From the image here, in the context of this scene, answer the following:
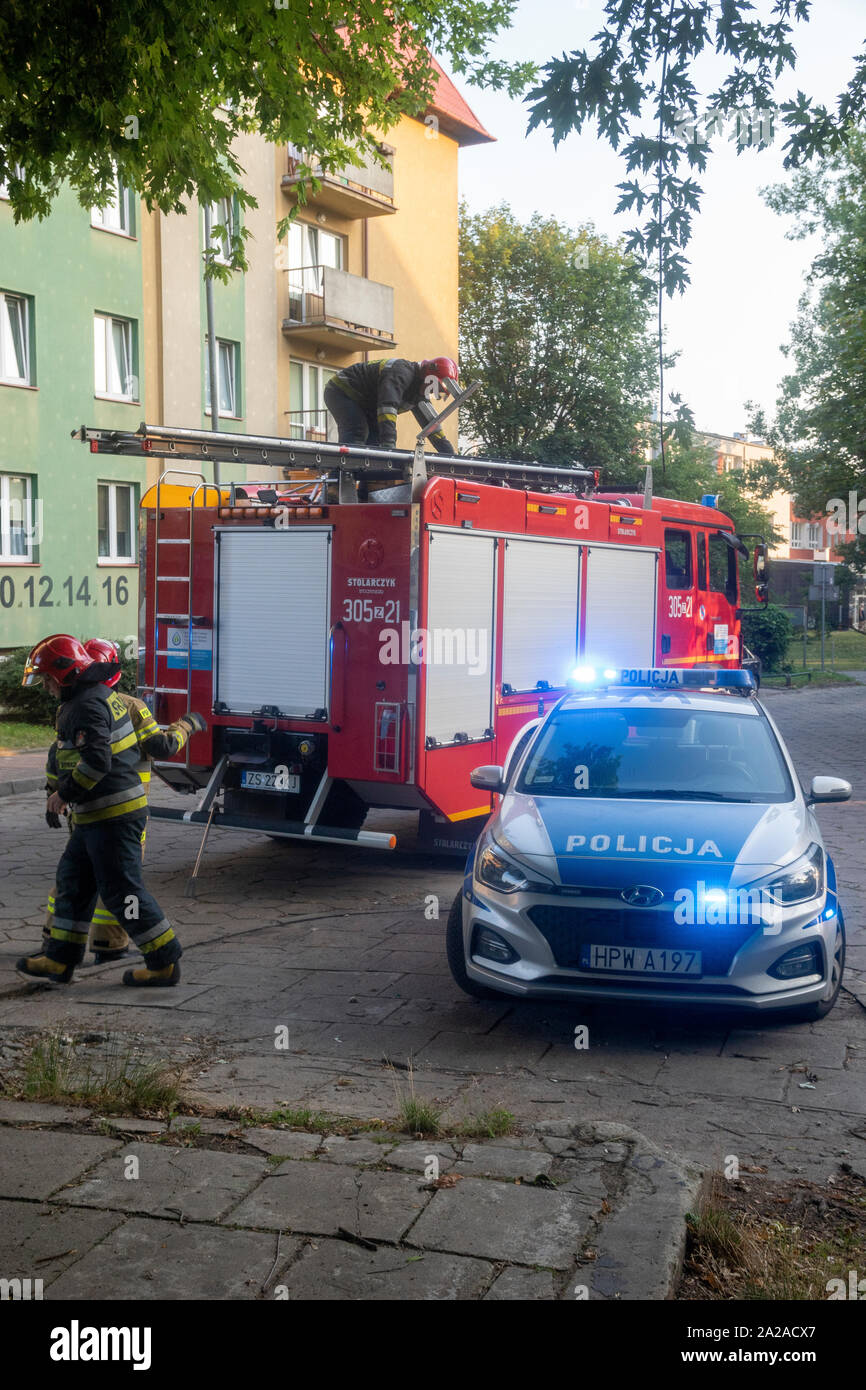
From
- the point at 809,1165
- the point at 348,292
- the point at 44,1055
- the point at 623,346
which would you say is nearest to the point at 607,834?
the point at 809,1165

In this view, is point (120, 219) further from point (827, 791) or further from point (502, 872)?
point (502, 872)

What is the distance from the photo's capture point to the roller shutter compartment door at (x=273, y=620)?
9219 millimetres

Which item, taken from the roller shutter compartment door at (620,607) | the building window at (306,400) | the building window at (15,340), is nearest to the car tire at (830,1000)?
the roller shutter compartment door at (620,607)

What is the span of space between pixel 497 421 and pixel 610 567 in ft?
117

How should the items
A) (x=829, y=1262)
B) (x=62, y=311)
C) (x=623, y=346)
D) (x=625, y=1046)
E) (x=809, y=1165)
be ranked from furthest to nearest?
(x=623, y=346)
(x=62, y=311)
(x=625, y=1046)
(x=809, y=1165)
(x=829, y=1262)

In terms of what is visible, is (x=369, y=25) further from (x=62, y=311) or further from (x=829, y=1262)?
(x=62, y=311)

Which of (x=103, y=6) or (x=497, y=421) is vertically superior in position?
(x=497, y=421)

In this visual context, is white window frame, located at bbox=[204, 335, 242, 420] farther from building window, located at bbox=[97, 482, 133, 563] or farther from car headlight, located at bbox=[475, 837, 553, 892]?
car headlight, located at bbox=[475, 837, 553, 892]

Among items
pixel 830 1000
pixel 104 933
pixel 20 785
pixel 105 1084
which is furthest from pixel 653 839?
pixel 20 785

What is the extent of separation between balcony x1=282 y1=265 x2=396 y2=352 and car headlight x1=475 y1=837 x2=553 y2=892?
959 inches

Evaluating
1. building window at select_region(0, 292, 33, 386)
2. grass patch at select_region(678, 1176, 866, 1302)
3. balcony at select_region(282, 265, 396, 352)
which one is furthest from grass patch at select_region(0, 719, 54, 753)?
grass patch at select_region(678, 1176, 866, 1302)

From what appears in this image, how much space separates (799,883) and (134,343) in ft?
73.6

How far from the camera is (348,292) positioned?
96.7ft

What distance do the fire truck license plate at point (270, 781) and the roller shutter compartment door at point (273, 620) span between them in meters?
0.44
